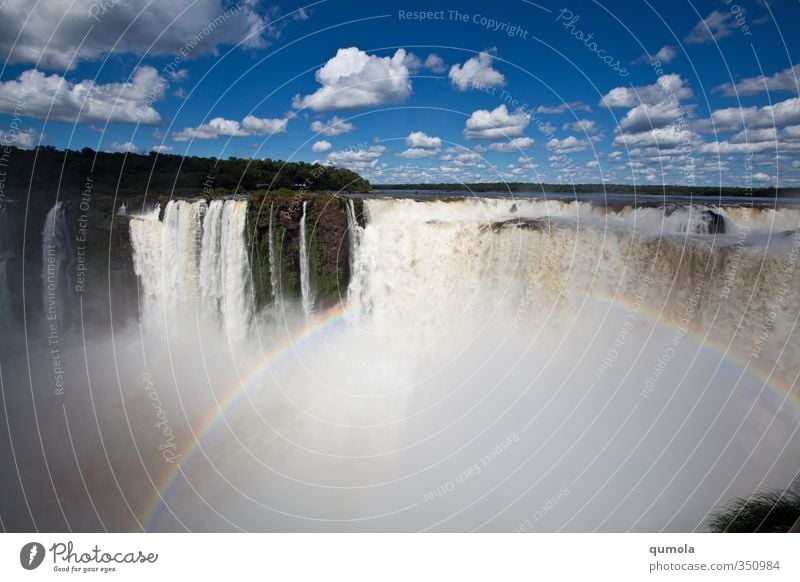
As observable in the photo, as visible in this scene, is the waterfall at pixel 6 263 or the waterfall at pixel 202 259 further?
the waterfall at pixel 6 263

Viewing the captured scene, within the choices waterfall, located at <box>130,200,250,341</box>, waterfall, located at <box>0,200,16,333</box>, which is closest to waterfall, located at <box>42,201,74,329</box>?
waterfall, located at <box>0,200,16,333</box>

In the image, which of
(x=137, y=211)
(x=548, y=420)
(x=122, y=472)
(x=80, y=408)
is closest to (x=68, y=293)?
(x=137, y=211)

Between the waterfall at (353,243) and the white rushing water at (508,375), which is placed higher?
the waterfall at (353,243)

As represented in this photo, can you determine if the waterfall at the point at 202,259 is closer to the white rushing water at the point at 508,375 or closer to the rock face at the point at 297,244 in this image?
the white rushing water at the point at 508,375

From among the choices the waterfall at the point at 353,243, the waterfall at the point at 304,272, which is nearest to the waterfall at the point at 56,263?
the waterfall at the point at 304,272

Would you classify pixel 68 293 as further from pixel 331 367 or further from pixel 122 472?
pixel 331 367
